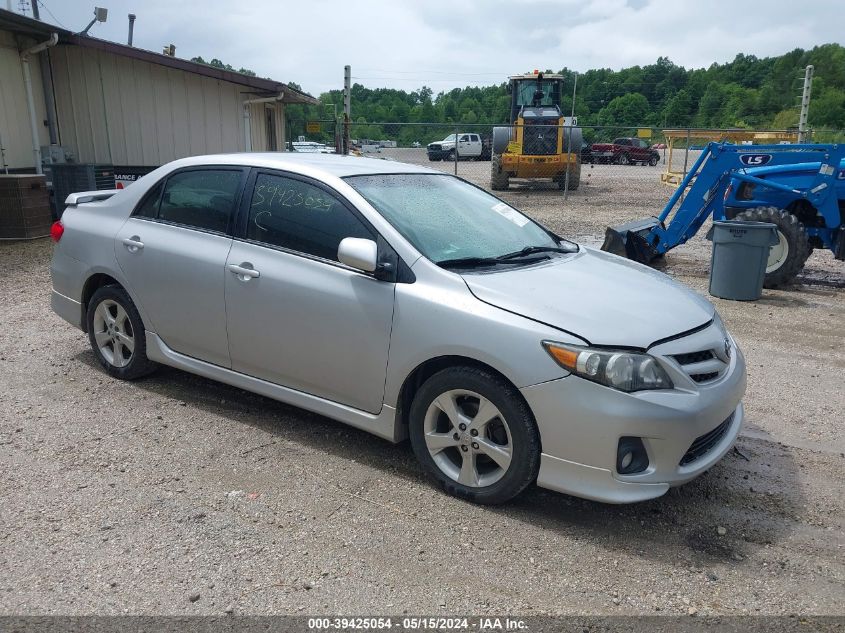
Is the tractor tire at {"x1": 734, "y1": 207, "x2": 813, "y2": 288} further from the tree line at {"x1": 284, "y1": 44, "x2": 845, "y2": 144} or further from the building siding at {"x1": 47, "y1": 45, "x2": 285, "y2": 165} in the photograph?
the tree line at {"x1": 284, "y1": 44, "x2": 845, "y2": 144}

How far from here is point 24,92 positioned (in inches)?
514

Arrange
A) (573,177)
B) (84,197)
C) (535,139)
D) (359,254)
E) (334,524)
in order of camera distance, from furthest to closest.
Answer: (573,177) → (535,139) → (84,197) → (359,254) → (334,524)

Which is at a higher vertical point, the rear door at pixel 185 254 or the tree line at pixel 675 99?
the tree line at pixel 675 99

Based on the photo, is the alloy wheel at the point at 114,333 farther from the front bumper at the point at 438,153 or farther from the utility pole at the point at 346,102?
the front bumper at the point at 438,153

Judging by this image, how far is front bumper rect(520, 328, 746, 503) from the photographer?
2.95 metres

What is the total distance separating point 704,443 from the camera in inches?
127

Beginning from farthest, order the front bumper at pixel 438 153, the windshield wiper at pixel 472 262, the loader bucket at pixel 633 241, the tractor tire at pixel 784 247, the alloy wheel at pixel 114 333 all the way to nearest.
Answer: the front bumper at pixel 438 153, the loader bucket at pixel 633 241, the tractor tire at pixel 784 247, the alloy wheel at pixel 114 333, the windshield wiper at pixel 472 262

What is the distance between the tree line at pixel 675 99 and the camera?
2297 inches

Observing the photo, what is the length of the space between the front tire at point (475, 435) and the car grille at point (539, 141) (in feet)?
62.0

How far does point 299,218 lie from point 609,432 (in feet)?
7.07

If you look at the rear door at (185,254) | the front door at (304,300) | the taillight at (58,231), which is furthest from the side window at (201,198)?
the taillight at (58,231)

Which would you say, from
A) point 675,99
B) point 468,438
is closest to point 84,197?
point 468,438

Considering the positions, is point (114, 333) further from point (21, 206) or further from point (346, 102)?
point (346, 102)

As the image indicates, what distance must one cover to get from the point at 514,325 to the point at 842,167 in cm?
776
